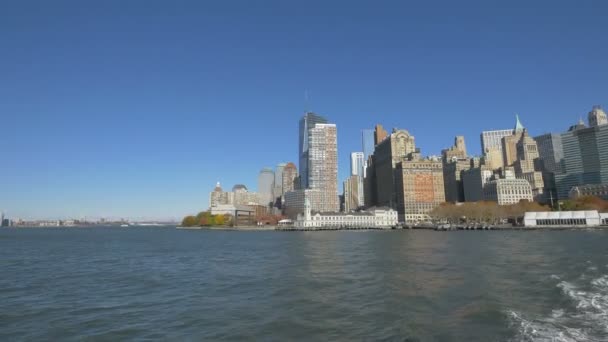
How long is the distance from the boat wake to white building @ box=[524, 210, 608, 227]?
125 metres

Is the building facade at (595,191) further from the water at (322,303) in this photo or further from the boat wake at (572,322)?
the boat wake at (572,322)

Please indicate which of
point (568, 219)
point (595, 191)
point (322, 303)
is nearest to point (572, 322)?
point (322, 303)

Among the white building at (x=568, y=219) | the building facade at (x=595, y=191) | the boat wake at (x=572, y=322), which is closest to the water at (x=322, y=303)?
the boat wake at (x=572, y=322)

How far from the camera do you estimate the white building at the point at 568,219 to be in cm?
12525

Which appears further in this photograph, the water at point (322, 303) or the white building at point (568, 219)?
the white building at point (568, 219)

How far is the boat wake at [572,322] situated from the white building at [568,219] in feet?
409

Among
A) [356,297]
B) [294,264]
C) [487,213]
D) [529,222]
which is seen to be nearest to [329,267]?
[294,264]

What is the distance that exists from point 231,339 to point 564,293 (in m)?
20.0

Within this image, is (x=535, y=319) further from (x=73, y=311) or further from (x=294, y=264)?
(x=294, y=264)

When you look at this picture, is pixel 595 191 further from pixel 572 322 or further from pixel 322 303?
pixel 322 303

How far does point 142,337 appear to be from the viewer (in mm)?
17875

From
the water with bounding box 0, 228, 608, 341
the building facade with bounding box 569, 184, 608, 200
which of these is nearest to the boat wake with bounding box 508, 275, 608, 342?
the water with bounding box 0, 228, 608, 341

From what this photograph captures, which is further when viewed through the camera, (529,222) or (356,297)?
(529,222)

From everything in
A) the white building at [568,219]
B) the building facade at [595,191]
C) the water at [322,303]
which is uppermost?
the building facade at [595,191]
